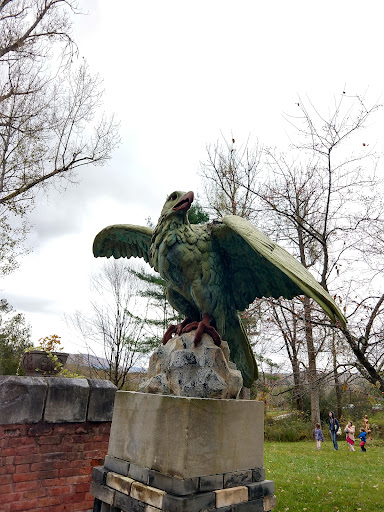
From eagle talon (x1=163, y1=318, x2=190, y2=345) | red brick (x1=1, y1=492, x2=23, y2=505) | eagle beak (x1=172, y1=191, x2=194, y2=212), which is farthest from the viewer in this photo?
red brick (x1=1, y1=492, x2=23, y2=505)

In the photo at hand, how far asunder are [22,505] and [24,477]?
0.83ft

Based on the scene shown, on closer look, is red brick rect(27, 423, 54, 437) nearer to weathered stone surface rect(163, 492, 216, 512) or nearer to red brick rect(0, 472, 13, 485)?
red brick rect(0, 472, 13, 485)

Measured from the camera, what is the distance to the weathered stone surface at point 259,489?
2.44 metres

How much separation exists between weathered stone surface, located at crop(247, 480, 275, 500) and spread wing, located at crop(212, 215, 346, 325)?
1.25 m

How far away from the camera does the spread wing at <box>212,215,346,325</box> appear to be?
2.11 metres

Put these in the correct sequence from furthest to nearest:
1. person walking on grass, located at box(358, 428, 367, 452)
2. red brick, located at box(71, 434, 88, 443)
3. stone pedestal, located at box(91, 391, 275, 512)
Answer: person walking on grass, located at box(358, 428, 367, 452) → red brick, located at box(71, 434, 88, 443) → stone pedestal, located at box(91, 391, 275, 512)

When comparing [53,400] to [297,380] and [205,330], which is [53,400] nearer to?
[205,330]

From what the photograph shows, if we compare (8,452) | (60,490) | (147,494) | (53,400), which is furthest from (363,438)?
(147,494)

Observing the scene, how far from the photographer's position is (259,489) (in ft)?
8.23

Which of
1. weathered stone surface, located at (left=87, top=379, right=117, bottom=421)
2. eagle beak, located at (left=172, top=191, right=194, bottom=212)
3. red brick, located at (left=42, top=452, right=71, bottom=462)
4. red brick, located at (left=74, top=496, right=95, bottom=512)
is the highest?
eagle beak, located at (left=172, top=191, right=194, bottom=212)

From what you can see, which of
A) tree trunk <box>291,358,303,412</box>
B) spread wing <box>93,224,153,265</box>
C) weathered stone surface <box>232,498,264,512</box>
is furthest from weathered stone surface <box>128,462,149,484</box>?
tree trunk <box>291,358,303,412</box>

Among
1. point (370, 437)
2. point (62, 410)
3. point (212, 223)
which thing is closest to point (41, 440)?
point (62, 410)

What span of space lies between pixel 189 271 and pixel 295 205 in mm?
4333

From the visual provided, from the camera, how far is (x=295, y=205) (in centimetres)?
638
